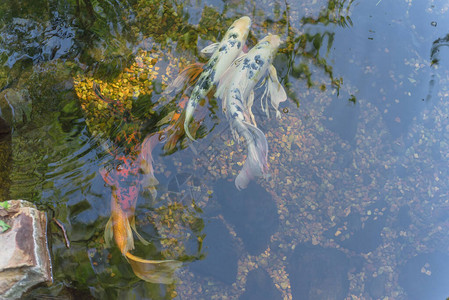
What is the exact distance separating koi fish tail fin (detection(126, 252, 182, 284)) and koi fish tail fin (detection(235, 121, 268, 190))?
104cm

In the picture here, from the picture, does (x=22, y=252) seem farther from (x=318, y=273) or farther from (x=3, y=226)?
(x=318, y=273)

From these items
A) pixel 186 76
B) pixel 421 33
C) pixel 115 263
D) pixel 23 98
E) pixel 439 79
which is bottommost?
pixel 115 263

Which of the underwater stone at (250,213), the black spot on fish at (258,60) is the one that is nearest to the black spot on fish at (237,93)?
the black spot on fish at (258,60)

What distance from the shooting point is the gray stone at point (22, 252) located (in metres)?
2.56

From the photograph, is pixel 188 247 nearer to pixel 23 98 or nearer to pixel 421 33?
pixel 23 98

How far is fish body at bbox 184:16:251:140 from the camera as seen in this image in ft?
11.4

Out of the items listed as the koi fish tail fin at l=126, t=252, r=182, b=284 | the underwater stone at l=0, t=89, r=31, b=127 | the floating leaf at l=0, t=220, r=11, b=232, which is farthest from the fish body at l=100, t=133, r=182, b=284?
the underwater stone at l=0, t=89, r=31, b=127

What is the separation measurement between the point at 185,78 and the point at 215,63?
38 centimetres

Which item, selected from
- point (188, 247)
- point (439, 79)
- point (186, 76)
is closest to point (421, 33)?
point (439, 79)

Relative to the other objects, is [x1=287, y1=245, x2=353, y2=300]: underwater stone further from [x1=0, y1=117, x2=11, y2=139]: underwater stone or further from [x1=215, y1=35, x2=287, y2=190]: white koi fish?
[x1=0, y1=117, x2=11, y2=139]: underwater stone

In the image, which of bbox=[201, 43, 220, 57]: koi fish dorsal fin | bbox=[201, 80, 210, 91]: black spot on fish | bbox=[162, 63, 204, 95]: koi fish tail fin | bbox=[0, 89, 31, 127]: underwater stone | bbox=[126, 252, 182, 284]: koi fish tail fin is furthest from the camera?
bbox=[201, 43, 220, 57]: koi fish dorsal fin

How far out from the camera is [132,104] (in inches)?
140

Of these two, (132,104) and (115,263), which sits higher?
(132,104)

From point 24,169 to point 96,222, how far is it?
857 millimetres
